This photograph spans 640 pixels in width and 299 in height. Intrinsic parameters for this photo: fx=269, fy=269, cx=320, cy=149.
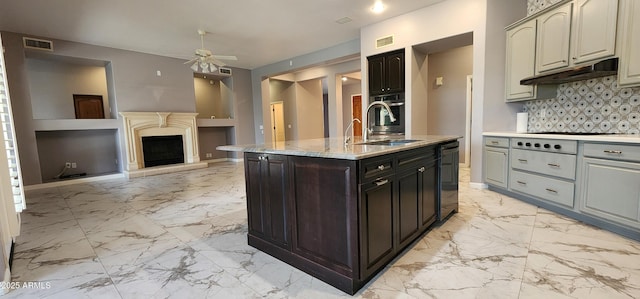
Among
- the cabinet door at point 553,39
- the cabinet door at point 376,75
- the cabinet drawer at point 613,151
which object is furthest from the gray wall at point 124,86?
the cabinet drawer at point 613,151

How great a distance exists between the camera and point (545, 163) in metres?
2.99

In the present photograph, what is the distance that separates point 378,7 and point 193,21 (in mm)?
3107

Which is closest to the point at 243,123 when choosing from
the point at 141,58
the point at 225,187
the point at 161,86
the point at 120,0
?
the point at 161,86

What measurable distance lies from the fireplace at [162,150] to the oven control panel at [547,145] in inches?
281

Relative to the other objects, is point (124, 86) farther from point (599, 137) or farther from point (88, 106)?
point (599, 137)

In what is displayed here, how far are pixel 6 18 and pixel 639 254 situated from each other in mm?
8198

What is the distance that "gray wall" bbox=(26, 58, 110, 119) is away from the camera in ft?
19.2

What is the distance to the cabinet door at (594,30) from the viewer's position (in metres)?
2.52

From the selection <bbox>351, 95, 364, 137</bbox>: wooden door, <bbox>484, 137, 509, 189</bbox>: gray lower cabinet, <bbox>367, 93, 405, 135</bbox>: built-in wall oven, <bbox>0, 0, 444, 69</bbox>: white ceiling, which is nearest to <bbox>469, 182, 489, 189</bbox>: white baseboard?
<bbox>484, 137, 509, 189</bbox>: gray lower cabinet

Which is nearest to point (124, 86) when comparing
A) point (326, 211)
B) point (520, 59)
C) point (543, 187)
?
point (326, 211)

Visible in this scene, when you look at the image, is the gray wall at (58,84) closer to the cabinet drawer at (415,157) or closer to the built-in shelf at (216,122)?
the built-in shelf at (216,122)

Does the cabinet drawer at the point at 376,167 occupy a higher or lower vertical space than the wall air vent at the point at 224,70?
lower

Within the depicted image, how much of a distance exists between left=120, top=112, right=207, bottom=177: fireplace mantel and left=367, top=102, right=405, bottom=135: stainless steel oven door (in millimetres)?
4765

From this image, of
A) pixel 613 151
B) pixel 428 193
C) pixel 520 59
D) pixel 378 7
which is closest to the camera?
pixel 613 151
